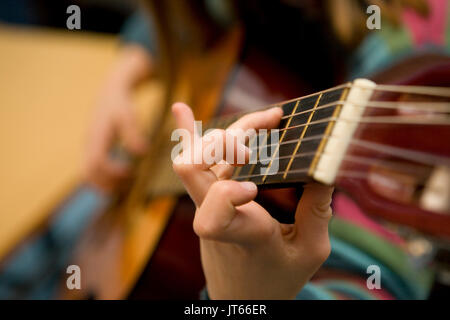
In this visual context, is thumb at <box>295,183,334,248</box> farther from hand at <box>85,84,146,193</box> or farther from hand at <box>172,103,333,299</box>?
hand at <box>85,84,146,193</box>

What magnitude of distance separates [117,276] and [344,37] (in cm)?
32

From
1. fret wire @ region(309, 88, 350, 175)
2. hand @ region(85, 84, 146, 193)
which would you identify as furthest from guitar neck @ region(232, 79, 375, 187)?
hand @ region(85, 84, 146, 193)

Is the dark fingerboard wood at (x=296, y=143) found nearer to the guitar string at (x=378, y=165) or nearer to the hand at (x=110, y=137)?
the guitar string at (x=378, y=165)

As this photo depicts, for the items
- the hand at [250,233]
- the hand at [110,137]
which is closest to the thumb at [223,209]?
the hand at [250,233]

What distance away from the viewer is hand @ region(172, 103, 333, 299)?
0.22 m

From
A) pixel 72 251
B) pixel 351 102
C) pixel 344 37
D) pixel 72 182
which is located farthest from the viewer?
pixel 72 182

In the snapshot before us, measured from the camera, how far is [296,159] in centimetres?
21

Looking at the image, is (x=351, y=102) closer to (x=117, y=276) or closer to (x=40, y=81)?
(x=117, y=276)

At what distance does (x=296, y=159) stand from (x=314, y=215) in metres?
0.04

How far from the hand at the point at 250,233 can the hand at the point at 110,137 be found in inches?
16.8

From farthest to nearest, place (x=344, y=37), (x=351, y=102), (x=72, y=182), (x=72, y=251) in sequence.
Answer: (x=72, y=182), (x=72, y=251), (x=344, y=37), (x=351, y=102)

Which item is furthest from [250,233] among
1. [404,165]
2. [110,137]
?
[110,137]

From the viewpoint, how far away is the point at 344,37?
1.21 feet

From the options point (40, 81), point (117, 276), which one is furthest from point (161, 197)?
point (40, 81)
